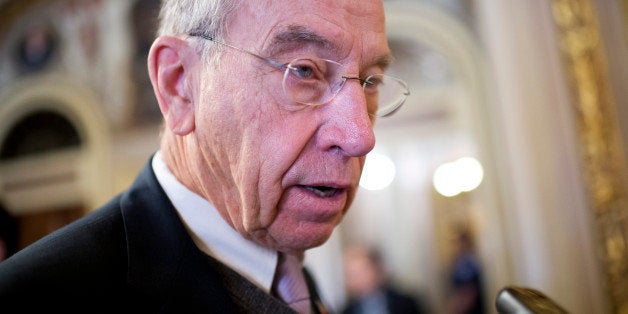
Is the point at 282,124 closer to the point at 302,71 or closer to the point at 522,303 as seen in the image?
the point at 302,71

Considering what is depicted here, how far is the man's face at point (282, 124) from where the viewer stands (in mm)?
811

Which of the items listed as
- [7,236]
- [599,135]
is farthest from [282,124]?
[599,135]

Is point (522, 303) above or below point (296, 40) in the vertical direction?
below

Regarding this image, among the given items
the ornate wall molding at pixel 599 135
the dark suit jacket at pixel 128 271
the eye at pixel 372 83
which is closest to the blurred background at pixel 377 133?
the ornate wall molding at pixel 599 135

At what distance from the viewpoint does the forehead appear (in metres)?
0.81

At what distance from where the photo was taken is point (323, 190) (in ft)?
2.81

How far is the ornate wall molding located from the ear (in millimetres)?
2513

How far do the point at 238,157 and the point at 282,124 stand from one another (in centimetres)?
9

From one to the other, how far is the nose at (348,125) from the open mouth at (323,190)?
0.24 ft

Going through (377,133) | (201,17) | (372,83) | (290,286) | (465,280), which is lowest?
(465,280)

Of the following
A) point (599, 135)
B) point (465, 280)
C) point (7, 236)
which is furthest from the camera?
point (465, 280)

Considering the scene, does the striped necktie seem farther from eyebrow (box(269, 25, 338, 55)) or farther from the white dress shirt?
eyebrow (box(269, 25, 338, 55))

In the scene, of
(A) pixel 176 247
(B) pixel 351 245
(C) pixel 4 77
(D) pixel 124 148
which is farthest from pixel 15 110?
(A) pixel 176 247

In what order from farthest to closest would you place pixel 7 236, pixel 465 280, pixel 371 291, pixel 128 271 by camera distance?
pixel 465 280 < pixel 371 291 < pixel 7 236 < pixel 128 271
